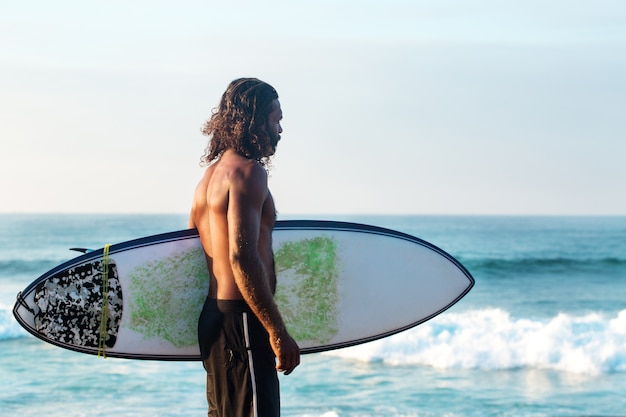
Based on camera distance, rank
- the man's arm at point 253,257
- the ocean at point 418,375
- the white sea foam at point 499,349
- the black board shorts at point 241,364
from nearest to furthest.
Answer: the man's arm at point 253,257
the black board shorts at point 241,364
the ocean at point 418,375
the white sea foam at point 499,349

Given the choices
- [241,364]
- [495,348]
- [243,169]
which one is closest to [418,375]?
[495,348]

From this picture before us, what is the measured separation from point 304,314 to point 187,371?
6226mm

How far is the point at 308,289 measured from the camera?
3.62 m

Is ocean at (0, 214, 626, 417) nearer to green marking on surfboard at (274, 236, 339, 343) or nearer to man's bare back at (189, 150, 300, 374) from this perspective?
green marking on surfboard at (274, 236, 339, 343)

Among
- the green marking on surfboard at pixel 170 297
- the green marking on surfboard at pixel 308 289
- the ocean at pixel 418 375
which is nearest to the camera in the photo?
the green marking on surfboard at pixel 170 297

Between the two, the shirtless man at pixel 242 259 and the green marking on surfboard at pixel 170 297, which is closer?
the shirtless man at pixel 242 259

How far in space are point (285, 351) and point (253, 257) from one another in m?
0.31

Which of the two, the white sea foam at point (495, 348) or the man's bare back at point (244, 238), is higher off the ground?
the man's bare back at point (244, 238)

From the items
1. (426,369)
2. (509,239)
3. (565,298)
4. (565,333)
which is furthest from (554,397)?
(509,239)

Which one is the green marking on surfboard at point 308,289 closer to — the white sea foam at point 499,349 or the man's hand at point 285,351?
the man's hand at point 285,351

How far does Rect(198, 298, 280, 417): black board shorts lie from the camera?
9.04 feet

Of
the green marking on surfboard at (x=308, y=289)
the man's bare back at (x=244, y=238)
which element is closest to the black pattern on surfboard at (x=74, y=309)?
the green marking on surfboard at (x=308, y=289)

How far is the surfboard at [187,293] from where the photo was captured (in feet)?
11.3

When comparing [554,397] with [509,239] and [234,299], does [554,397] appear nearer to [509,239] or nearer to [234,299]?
[234,299]
